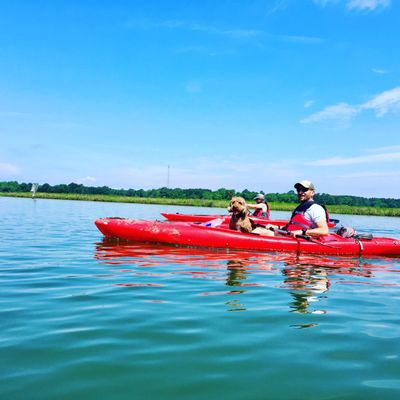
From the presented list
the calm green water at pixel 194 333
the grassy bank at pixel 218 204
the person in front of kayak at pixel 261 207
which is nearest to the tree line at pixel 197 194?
the grassy bank at pixel 218 204

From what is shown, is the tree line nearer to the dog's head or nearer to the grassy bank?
the grassy bank

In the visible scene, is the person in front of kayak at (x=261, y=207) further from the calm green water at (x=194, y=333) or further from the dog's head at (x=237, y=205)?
the calm green water at (x=194, y=333)

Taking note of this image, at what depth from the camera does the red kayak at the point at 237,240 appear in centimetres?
941

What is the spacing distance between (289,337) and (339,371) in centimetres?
71

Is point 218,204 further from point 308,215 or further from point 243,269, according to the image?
point 243,269

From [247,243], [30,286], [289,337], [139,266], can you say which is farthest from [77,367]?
[247,243]

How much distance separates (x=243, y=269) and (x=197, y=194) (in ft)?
298

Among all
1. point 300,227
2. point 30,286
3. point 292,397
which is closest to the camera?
point 292,397

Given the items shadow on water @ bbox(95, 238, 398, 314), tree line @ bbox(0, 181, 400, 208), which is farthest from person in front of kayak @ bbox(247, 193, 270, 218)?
tree line @ bbox(0, 181, 400, 208)

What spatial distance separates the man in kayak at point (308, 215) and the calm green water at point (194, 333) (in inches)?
70.6

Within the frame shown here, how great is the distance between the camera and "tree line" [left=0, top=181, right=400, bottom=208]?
82.1 meters

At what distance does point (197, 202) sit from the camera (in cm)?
5147

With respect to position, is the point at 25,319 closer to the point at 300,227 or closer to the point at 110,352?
the point at 110,352

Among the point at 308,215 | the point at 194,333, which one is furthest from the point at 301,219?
the point at 194,333
